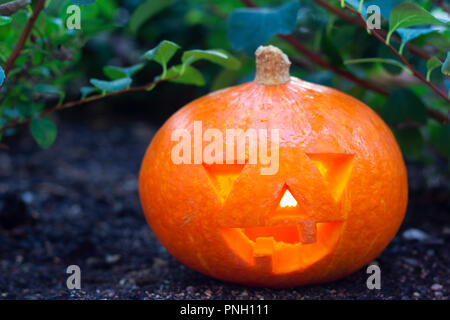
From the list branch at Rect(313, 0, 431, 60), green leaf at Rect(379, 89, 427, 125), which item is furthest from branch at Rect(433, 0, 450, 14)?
green leaf at Rect(379, 89, 427, 125)

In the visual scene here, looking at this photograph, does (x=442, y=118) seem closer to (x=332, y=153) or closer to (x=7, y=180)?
(x=332, y=153)

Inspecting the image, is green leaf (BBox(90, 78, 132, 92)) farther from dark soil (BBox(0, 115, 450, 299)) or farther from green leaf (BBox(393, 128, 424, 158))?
green leaf (BBox(393, 128, 424, 158))

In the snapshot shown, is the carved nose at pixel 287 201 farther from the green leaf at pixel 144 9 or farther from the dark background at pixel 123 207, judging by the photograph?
the green leaf at pixel 144 9

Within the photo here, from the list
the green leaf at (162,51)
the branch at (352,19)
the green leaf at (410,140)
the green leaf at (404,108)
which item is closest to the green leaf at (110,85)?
the green leaf at (162,51)

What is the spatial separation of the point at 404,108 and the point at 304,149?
0.76 meters

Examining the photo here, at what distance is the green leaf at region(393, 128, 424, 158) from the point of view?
6.86 ft

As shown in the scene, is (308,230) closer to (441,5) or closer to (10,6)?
(10,6)

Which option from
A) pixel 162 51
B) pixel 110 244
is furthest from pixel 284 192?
pixel 110 244

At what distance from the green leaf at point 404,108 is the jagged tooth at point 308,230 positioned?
81 cm

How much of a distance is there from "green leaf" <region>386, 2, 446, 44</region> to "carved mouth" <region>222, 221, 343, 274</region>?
2.13 ft

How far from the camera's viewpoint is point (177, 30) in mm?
3723
